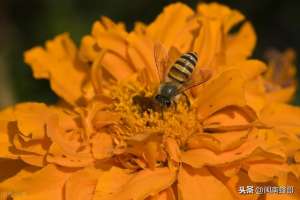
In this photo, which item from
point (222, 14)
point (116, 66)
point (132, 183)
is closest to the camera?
point (132, 183)

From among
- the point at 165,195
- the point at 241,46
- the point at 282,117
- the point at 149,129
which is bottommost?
the point at 165,195

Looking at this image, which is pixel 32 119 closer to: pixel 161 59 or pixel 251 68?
pixel 161 59

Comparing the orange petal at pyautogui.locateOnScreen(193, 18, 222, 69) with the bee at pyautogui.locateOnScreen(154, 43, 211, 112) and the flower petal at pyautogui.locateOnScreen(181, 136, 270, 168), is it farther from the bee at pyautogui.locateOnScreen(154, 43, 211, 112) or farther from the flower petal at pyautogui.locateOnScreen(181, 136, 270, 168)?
the flower petal at pyautogui.locateOnScreen(181, 136, 270, 168)

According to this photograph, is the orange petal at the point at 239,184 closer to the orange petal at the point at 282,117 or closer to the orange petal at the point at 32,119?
the orange petal at the point at 282,117

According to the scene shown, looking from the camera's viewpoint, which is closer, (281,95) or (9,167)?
(9,167)

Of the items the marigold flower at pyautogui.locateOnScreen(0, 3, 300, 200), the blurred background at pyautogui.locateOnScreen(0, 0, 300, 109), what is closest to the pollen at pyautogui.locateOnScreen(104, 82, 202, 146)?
the marigold flower at pyautogui.locateOnScreen(0, 3, 300, 200)

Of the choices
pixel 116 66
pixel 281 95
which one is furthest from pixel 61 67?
pixel 281 95

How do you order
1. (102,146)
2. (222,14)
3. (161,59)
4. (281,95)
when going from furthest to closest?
→ (222,14), (281,95), (161,59), (102,146)

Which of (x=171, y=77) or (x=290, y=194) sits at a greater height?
(x=171, y=77)
